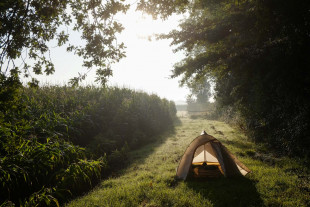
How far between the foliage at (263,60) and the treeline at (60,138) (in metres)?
4.81

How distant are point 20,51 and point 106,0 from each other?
2298mm

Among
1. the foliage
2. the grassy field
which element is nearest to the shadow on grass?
the grassy field

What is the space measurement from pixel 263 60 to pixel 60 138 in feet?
33.6

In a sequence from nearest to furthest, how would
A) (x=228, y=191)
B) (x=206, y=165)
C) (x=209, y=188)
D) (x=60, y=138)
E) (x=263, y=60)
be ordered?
(x=228, y=191) < (x=209, y=188) < (x=60, y=138) < (x=206, y=165) < (x=263, y=60)

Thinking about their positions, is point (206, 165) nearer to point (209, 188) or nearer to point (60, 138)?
point (209, 188)

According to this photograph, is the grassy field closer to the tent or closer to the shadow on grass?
the shadow on grass

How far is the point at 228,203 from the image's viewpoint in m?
4.85

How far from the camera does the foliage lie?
674 cm

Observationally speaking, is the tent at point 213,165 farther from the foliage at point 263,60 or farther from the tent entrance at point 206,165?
the foliage at point 263,60

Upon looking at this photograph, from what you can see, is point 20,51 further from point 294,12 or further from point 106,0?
point 294,12

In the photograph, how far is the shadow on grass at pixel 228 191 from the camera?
4.86 m

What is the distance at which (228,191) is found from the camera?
5.48m

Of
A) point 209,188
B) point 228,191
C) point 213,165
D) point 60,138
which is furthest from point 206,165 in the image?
point 60,138

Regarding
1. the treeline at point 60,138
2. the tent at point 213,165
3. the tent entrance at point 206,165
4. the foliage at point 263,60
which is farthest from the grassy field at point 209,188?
the foliage at point 263,60
